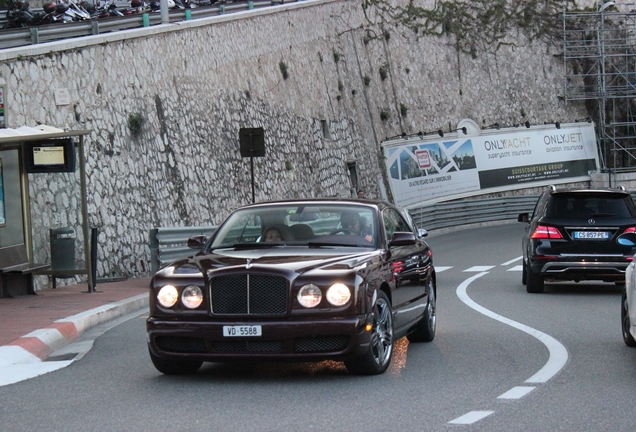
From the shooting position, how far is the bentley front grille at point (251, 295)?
8.60m

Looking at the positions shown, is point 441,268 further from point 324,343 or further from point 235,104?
point 324,343

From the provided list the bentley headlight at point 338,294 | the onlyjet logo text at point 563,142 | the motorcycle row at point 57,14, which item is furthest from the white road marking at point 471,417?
the onlyjet logo text at point 563,142

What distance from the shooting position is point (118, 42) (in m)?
24.9

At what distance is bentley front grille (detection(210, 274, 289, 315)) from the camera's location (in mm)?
8602

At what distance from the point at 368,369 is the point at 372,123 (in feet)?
123

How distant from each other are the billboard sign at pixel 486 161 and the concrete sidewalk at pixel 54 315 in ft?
81.5

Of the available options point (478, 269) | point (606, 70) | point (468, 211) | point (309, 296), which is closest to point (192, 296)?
point (309, 296)

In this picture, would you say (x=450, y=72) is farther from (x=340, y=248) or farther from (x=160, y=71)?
(x=340, y=248)

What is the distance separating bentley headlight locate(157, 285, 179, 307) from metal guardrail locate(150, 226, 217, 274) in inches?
419

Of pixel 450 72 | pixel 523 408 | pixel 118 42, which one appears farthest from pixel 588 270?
pixel 450 72

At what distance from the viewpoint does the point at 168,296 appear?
29.1 ft

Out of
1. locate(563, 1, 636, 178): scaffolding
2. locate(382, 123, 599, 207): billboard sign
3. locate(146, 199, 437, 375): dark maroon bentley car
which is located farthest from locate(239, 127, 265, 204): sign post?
locate(563, 1, 636, 178): scaffolding

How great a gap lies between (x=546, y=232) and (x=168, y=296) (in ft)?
30.4

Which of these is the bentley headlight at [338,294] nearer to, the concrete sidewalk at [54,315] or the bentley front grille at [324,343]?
the bentley front grille at [324,343]
